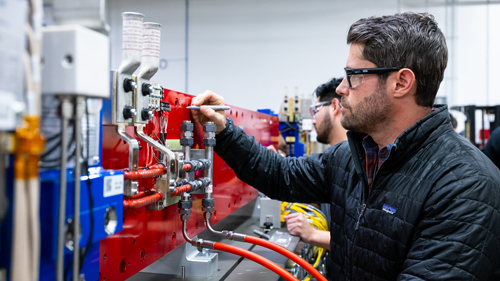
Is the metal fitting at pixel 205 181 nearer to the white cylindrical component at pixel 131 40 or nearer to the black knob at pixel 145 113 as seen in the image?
the black knob at pixel 145 113

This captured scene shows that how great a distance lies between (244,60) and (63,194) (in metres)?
5.38

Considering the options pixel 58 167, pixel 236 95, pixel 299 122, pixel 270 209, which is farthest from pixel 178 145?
pixel 236 95

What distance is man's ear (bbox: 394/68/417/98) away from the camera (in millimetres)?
1216

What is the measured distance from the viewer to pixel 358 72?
1263mm

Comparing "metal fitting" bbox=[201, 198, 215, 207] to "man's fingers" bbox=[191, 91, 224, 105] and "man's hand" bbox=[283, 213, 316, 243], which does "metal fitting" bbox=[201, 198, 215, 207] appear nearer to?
"man's fingers" bbox=[191, 91, 224, 105]

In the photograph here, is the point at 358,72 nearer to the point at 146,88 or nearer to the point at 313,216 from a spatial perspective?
the point at 146,88

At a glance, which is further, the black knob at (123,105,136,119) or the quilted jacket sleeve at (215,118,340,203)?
the quilted jacket sleeve at (215,118,340,203)

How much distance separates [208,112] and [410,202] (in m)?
0.69

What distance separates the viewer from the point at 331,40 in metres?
5.41

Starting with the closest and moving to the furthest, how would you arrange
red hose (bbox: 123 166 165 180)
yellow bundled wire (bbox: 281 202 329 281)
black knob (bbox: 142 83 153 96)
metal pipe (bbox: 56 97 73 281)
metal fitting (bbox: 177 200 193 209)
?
metal pipe (bbox: 56 97 73 281) → red hose (bbox: 123 166 165 180) → black knob (bbox: 142 83 153 96) → metal fitting (bbox: 177 200 193 209) → yellow bundled wire (bbox: 281 202 329 281)

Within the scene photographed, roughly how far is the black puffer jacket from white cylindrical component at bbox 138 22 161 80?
481 millimetres

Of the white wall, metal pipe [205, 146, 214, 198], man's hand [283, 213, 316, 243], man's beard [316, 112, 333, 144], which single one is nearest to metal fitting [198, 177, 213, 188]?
metal pipe [205, 146, 214, 198]

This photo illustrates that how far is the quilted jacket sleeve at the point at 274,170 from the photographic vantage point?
4.61ft

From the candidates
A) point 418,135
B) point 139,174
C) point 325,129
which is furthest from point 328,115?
point 139,174
